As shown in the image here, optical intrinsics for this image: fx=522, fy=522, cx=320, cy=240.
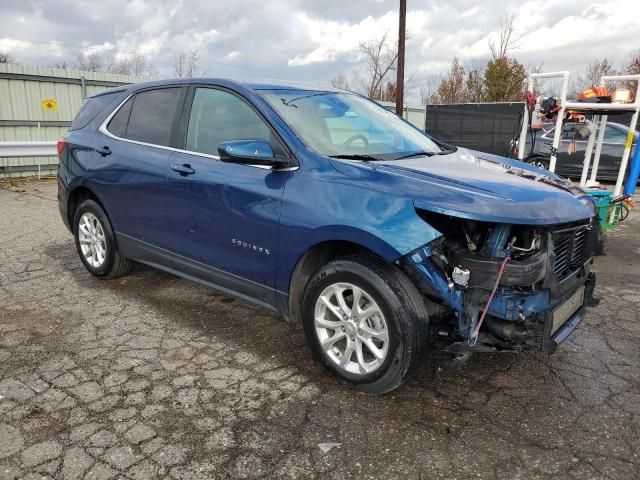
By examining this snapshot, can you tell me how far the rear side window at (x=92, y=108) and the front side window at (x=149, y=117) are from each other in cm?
29

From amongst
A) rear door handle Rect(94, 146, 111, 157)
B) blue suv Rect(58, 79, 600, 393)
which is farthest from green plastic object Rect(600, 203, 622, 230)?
rear door handle Rect(94, 146, 111, 157)

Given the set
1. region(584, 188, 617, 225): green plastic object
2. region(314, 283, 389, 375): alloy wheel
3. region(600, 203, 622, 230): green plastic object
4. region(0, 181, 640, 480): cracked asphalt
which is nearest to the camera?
region(0, 181, 640, 480): cracked asphalt

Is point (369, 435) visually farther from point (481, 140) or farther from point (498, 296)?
point (481, 140)

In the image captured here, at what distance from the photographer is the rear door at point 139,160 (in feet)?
12.8

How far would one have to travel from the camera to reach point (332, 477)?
2.28 meters

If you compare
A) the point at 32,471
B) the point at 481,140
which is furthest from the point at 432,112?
the point at 32,471

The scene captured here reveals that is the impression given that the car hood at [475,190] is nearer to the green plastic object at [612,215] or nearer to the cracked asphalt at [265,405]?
the cracked asphalt at [265,405]

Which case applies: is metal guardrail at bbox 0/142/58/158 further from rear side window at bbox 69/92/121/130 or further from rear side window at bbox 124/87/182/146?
rear side window at bbox 124/87/182/146

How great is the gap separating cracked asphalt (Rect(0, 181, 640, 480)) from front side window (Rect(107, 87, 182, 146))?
138 centimetres

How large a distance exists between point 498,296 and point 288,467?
4.26 ft

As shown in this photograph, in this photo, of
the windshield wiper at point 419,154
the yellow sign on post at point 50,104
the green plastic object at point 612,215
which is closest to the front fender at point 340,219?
the windshield wiper at point 419,154

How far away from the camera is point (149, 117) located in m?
4.15

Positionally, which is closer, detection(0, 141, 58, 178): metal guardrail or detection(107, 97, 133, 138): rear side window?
detection(107, 97, 133, 138): rear side window

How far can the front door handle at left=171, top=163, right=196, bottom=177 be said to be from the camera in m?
3.60
